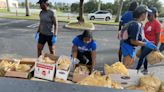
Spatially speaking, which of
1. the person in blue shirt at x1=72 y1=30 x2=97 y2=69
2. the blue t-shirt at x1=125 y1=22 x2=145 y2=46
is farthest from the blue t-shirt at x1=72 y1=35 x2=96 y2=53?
the blue t-shirt at x1=125 y1=22 x2=145 y2=46

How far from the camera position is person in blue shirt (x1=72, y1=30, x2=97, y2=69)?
21.2 feet

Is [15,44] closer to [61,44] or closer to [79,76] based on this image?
[61,44]

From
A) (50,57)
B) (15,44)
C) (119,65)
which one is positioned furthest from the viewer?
(15,44)

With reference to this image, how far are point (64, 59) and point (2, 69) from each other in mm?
979

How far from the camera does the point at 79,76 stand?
18.1ft

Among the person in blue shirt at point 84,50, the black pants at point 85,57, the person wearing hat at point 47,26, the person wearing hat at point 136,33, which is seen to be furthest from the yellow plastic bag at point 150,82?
the person wearing hat at point 47,26

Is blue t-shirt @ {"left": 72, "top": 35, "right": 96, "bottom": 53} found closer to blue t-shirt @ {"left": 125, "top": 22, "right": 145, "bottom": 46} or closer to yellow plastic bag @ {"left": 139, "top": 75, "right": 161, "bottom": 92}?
blue t-shirt @ {"left": 125, "top": 22, "right": 145, "bottom": 46}

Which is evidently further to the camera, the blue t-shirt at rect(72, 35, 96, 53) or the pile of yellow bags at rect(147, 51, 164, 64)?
the pile of yellow bags at rect(147, 51, 164, 64)

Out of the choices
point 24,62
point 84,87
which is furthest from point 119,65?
point 84,87

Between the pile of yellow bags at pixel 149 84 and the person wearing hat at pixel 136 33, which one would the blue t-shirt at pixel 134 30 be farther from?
the pile of yellow bags at pixel 149 84

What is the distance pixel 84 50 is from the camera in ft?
21.5

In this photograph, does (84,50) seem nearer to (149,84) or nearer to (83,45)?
(83,45)

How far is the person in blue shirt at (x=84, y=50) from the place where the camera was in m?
6.45

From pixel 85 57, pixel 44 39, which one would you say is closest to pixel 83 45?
pixel 85 57
